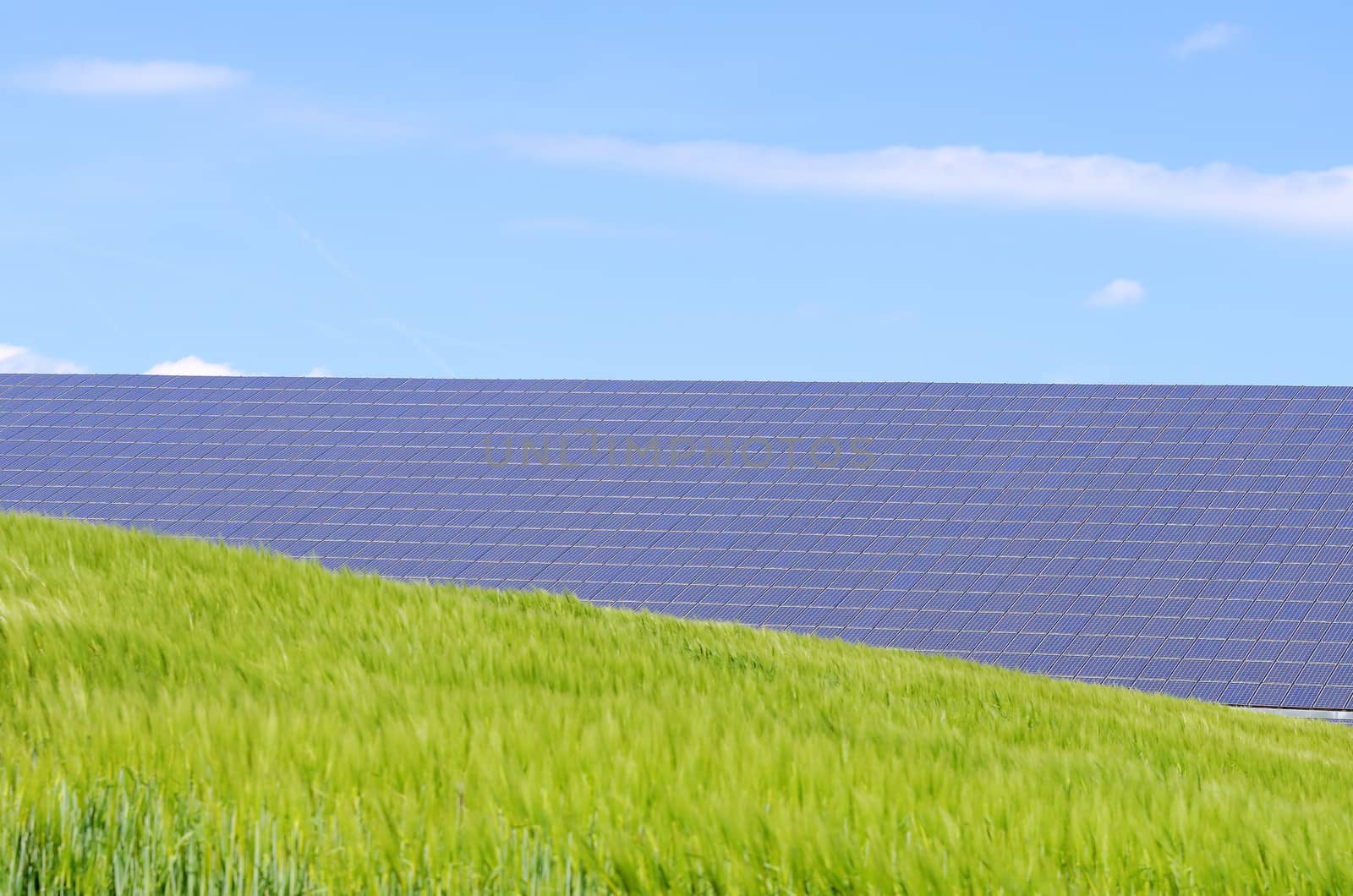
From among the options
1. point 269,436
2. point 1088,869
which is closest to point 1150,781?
point 1088,869

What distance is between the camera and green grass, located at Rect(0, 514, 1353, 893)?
4.57 m

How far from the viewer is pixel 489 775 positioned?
527 cm

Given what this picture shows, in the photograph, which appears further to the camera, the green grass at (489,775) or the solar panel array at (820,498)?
the solar panel array at (820,498)

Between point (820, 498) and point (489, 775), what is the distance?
100 ft

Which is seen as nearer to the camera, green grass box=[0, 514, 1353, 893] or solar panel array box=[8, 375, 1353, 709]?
green grass box=[0, 514, 1353, 893]

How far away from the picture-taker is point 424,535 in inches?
1325

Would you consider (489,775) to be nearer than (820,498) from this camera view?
Yes

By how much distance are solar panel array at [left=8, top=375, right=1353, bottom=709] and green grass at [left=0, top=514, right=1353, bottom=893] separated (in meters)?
19.7

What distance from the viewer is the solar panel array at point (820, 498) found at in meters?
28.9

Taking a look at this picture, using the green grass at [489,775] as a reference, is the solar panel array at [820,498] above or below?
above

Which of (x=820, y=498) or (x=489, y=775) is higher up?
(x=820, y=498)

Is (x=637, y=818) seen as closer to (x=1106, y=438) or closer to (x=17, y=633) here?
(x=17, y=633)

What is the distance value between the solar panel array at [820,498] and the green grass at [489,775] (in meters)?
19.7

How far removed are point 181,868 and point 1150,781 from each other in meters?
4.49
